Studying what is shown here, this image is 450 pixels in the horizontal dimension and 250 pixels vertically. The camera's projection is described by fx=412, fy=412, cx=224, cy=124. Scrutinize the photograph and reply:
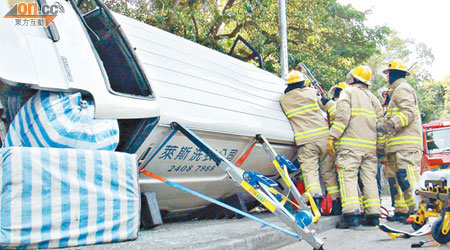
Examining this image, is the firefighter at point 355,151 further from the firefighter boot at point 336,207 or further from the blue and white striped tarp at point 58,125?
the blue and white striped tarp at point 58,125

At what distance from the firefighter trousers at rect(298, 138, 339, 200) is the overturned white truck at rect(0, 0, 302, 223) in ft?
0.79

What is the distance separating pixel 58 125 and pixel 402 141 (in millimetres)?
3887

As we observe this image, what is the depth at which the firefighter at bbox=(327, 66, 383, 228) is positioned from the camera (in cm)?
446

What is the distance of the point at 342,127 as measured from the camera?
4676mm

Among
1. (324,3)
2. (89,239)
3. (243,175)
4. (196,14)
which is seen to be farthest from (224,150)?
(324,3)

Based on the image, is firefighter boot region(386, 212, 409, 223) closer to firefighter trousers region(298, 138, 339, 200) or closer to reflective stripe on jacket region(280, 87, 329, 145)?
firefighter trousers region(298, 138, 339, 200)

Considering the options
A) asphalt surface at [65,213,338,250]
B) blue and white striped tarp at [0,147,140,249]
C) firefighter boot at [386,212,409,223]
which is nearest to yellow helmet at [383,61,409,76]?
firefighter boot at [386,212,409,223]

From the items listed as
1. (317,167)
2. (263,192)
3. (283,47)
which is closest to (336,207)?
(317,167)

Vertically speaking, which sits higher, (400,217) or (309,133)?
(309,133)

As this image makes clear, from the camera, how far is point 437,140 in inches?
378

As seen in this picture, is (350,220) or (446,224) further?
(350,220)

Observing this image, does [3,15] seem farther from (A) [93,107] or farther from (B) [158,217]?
(B) [158,217]

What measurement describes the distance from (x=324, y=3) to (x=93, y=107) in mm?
11120

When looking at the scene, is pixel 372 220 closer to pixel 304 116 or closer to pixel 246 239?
pixel 304 116
